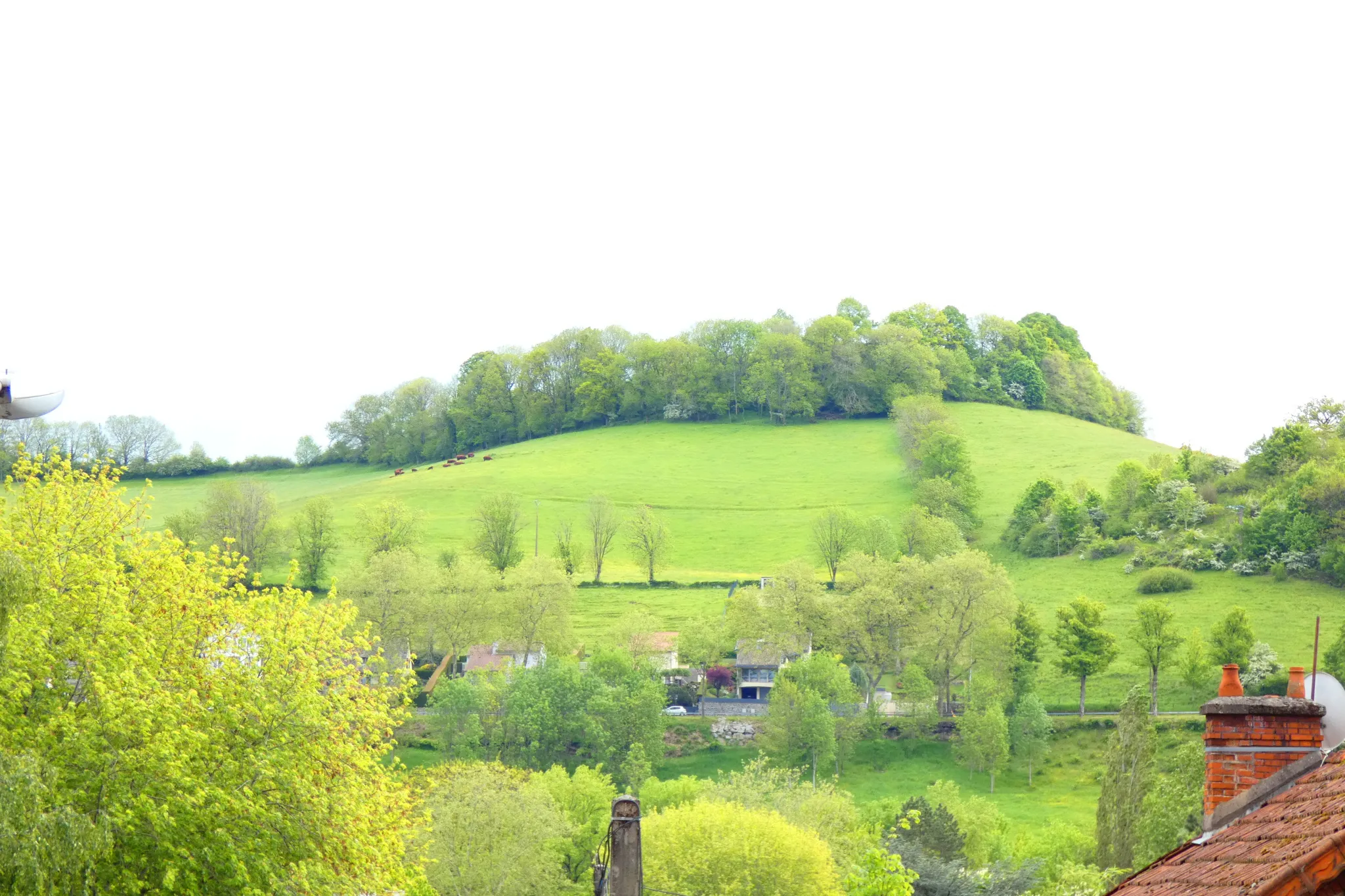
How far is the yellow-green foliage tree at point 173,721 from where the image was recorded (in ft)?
47.9

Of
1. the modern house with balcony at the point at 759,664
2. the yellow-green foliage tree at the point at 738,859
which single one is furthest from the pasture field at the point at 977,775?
the yellow-green foliage tree at the point at 738,859

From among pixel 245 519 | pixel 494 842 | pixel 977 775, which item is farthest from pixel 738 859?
pixel 245 519

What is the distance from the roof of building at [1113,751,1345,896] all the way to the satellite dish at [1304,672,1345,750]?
1.99ft

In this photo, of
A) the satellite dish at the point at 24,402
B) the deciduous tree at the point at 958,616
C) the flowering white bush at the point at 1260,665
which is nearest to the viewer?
the satellite dish at the point at 24,402

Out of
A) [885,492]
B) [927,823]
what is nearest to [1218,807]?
[927,823]

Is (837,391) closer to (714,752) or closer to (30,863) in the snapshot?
(714,752)

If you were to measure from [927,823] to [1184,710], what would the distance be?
2939 cm

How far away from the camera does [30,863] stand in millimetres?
11203

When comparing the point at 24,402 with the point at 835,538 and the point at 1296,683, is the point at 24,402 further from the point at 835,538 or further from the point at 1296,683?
the point at 835,538

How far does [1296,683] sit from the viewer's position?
7625 mm

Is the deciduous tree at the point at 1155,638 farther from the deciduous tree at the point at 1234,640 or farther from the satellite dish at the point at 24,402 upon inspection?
the satellite dish at the point at 24,402

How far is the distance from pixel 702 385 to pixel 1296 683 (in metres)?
130

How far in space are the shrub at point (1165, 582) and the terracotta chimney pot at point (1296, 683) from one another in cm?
7741

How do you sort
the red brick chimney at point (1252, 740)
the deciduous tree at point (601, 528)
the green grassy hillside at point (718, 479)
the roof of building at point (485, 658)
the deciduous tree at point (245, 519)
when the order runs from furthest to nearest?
the green grassy hillside at point (718, 479)
the deciduous tree at point (601, 528)
the deciduous tree at point (245, 519)
the roof of building at point (485, 658)
the red brick chimney at point (1252, 740)
